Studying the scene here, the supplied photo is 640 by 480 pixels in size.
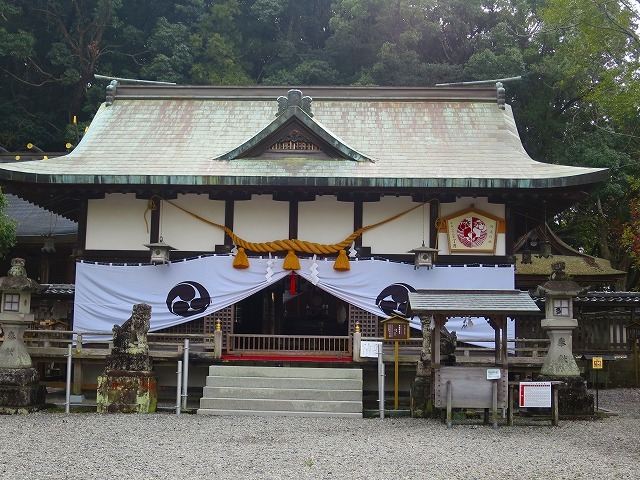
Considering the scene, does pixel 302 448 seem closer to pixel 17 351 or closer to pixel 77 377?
pixel 17 351

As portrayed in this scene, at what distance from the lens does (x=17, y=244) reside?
2469cm

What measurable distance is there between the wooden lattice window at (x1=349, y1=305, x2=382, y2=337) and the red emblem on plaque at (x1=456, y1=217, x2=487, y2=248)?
2.70 m

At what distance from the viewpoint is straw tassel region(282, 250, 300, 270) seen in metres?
16.8

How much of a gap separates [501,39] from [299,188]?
74.2 feet

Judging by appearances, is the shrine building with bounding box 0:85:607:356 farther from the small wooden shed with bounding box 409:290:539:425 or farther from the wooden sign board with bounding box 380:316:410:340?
the small wooden shed with bounding box 409:290:539:425

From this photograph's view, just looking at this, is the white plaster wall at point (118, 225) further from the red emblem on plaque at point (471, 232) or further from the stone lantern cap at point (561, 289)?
the stone lantern cap at point (561, 289)

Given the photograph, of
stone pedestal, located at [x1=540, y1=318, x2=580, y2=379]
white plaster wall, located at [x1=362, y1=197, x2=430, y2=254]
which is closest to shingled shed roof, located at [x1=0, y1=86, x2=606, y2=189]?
white plaster wall, located at [x1=362, y1=197, x2=430, y2=254]

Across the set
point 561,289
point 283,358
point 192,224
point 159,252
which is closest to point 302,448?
point 283,358

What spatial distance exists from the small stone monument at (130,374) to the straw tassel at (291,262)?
356cm

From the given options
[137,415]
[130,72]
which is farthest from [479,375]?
[130,72]

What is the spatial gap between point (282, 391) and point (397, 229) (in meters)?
5.00

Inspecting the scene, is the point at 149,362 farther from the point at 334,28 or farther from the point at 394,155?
the point at 334,28

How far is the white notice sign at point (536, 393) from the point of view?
515 inches

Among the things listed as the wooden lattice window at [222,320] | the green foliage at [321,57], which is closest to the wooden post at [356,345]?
the wooden lattice window at [222,320]
